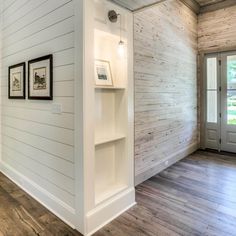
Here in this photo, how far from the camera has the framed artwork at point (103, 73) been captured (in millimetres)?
2441

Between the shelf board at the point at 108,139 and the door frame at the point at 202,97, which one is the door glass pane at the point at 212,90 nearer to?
the door frame at the point at 202,97

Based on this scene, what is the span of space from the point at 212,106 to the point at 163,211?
366 centimetres

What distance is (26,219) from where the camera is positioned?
2414 millimetres

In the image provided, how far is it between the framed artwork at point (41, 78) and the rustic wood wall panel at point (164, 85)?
135 cm

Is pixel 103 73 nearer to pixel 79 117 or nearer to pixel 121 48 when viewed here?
pixel 121 48

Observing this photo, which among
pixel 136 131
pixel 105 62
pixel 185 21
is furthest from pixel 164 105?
pixel 185 21

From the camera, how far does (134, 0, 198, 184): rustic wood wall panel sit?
3406 millimetres

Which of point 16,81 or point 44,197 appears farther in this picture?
point 16,81

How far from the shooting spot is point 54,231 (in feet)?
7.22

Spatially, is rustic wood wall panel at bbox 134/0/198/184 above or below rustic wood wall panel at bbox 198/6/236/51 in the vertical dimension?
below

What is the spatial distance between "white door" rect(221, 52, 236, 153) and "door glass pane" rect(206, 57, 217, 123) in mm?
173

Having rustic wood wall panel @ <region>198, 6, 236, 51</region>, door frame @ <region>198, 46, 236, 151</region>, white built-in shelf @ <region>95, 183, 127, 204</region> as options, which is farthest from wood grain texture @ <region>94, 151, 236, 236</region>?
rustic wood wall panel @ <region>198, 6, 236, 51</region>

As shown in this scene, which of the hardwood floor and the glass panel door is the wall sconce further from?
the glass panel door

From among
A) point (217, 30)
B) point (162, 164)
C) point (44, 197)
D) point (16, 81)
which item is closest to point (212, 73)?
point (217, 30)
